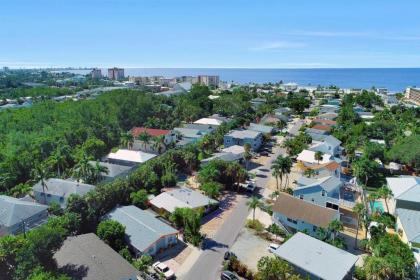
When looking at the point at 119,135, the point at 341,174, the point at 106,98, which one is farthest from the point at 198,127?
the point at 341,174

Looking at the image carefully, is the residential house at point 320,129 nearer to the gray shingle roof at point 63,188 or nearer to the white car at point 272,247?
the white car at point 272,247

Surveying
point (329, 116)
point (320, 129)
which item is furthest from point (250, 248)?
point (329, 116)

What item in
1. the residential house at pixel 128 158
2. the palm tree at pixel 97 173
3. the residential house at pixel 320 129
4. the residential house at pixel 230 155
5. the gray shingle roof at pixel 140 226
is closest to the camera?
the gray shingle roof at pixel 140 226

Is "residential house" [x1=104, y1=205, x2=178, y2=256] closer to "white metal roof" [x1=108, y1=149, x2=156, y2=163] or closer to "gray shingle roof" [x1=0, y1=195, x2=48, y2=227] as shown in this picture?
"gray shingle roof" [x1=0, y1=195, x2=48, y2=227]

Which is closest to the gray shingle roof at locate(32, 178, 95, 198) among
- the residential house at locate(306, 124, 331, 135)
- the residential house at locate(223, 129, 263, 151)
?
the residential house at locate(223, 129, 263, 151)

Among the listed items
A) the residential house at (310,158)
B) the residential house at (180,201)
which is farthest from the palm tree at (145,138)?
the residential house at (310,158)

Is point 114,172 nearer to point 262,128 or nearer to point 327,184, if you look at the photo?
point 327,184
